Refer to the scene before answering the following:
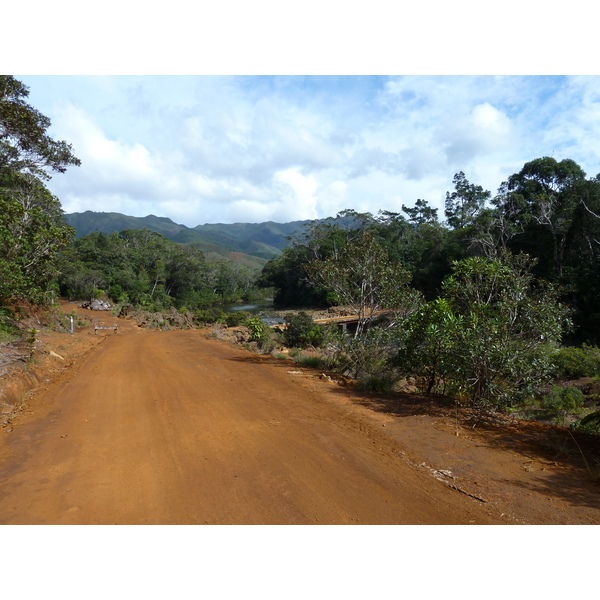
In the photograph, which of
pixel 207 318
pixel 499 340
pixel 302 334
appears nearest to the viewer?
pixel 499 340

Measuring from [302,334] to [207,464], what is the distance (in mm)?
14710

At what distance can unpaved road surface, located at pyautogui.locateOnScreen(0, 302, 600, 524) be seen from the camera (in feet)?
10.4

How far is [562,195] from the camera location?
26516 millimetres

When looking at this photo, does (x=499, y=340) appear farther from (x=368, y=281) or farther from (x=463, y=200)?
(x=463, y=200)

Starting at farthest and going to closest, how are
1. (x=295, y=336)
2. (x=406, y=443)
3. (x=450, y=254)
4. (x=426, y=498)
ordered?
(x=450, y=254)
(x=295, y=336)
(x=406, y=443)
(x=426, y=498)

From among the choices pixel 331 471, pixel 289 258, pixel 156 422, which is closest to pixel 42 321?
pixel 156 422

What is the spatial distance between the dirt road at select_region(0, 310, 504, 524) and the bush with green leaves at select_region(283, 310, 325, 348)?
Result: 10878mm

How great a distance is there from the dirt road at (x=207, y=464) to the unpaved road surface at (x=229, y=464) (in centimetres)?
2

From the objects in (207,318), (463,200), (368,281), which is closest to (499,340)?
(368,281)

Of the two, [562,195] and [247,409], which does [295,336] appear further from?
[562,195]

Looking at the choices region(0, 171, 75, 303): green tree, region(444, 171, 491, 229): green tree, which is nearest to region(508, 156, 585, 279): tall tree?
region(444, 171, 491, 229): green tree

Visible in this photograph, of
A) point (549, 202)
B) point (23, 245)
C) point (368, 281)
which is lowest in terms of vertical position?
point (368, 281)

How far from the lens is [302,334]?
18750 mm

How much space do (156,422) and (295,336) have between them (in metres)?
13.6
